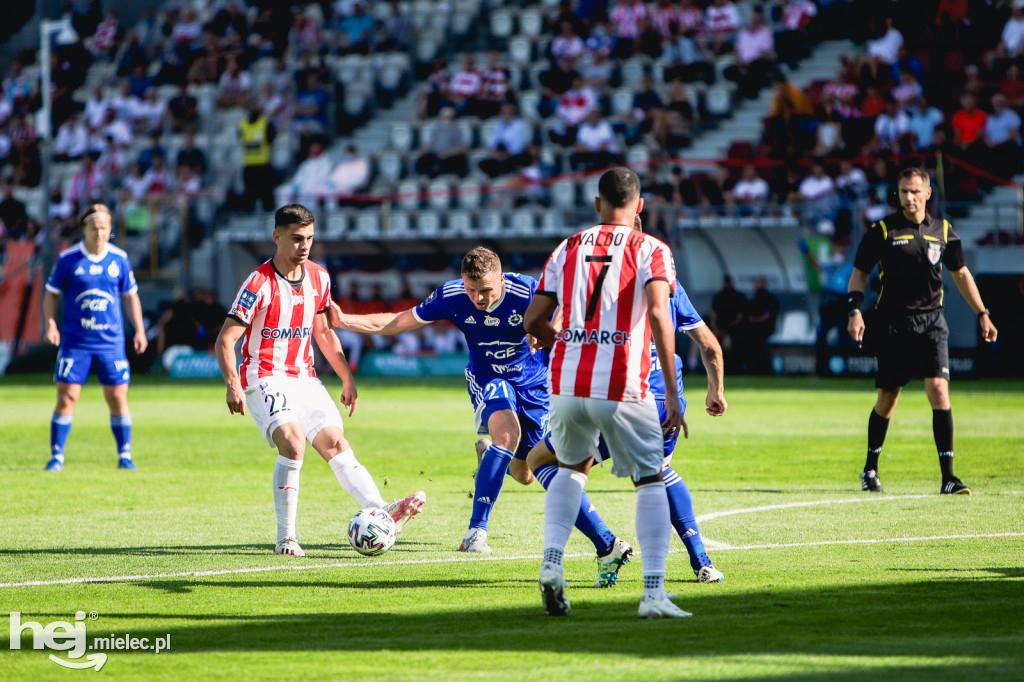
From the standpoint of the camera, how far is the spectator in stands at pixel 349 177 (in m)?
29.2

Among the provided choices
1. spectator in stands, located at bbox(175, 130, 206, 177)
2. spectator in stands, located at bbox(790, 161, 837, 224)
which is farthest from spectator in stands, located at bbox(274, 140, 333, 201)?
spectator in stands, located at bbox(790, 161, 837, 224)

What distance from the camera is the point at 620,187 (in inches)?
234

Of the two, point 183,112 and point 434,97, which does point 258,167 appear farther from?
point 183,112

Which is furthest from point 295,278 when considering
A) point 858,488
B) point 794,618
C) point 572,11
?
point 572,11

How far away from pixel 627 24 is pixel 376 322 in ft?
73.7

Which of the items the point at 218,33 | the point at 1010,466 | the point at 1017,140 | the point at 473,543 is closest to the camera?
the point at 473,543

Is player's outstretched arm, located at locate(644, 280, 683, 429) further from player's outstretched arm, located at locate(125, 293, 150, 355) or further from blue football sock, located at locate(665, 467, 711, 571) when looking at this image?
player's outstretched arm, located at locate(125, 293, 150, 355)

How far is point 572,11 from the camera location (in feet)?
99.5

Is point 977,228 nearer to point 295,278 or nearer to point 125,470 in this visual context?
point 125,470

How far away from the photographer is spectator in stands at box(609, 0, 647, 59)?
2900 cm

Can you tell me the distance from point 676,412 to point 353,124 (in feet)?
91.4

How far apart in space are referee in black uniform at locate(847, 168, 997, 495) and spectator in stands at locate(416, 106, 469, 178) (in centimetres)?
1908

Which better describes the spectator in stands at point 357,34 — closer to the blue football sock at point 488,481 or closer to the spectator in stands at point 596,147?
the spectator in stands at point 596,147

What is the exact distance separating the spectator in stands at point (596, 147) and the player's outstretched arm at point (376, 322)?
1893cm
